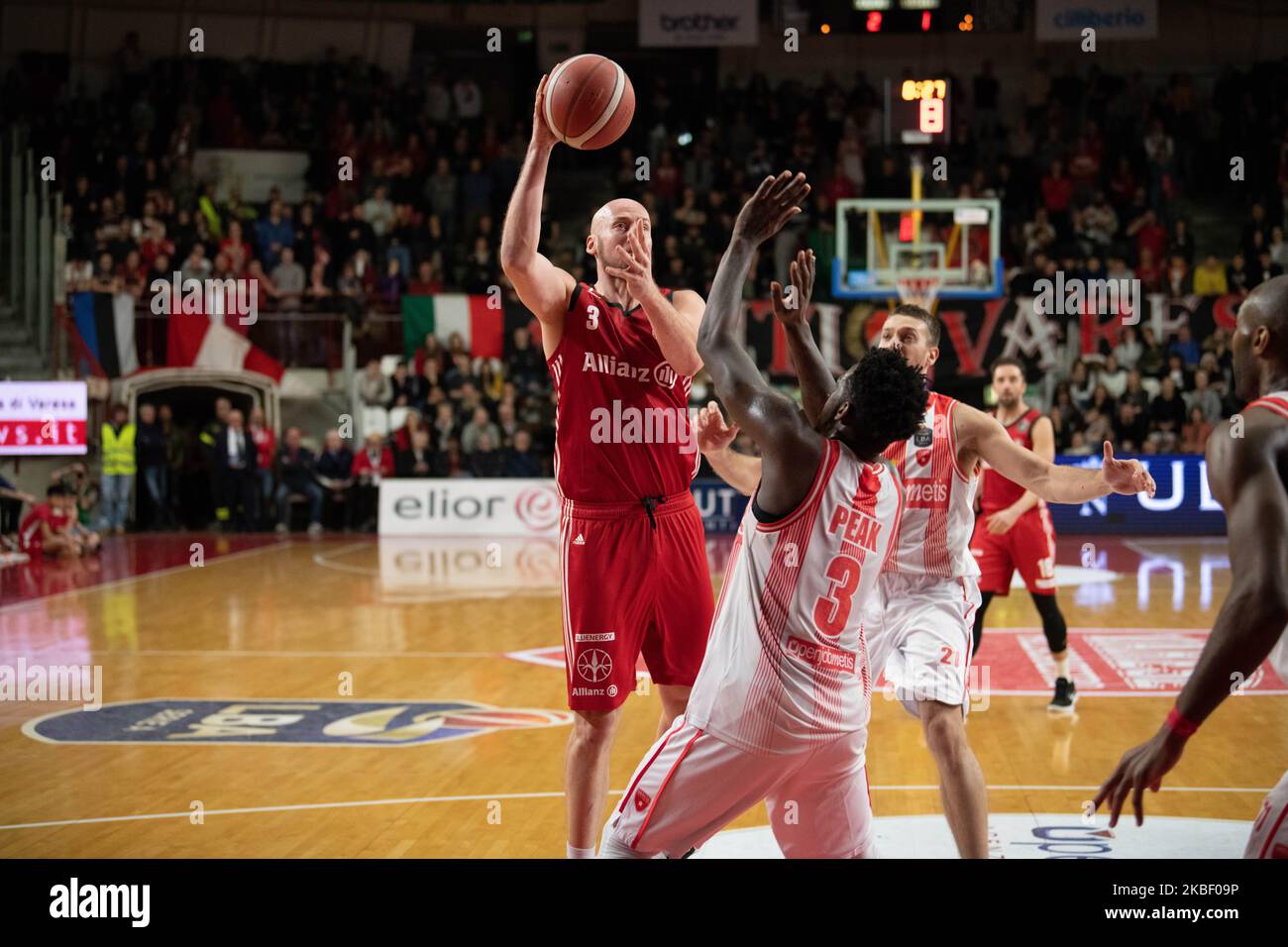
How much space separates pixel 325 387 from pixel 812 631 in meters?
17.8

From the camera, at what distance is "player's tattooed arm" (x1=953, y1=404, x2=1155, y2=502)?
14.4 feet

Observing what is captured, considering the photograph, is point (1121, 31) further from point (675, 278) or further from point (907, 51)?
point (675, 278)

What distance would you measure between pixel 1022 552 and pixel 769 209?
4986 millimetres

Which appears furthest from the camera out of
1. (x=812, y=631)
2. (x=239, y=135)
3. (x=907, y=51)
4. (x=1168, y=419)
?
(x=907, y=51)

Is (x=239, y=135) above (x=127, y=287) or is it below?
above

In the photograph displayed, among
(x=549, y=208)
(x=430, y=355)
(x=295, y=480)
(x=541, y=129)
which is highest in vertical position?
(x=549, y=208)

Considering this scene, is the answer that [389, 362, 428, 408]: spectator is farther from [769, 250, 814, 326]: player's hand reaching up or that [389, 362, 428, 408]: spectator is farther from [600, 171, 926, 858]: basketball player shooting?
[600, 171, 926, 858]: basketball player shooting

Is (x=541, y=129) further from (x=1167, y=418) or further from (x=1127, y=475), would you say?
(x=1167, y=418)

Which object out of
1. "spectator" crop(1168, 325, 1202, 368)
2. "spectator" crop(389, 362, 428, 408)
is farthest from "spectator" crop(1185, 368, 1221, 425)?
"spectator" crop(389, 362, 428, 408)

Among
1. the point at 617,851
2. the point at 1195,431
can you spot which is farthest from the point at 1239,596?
the point at 1195,431

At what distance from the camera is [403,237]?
21.3 m

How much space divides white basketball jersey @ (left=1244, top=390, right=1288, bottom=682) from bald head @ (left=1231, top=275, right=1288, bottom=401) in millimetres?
46

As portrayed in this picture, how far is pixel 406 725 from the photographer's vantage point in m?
7.50
